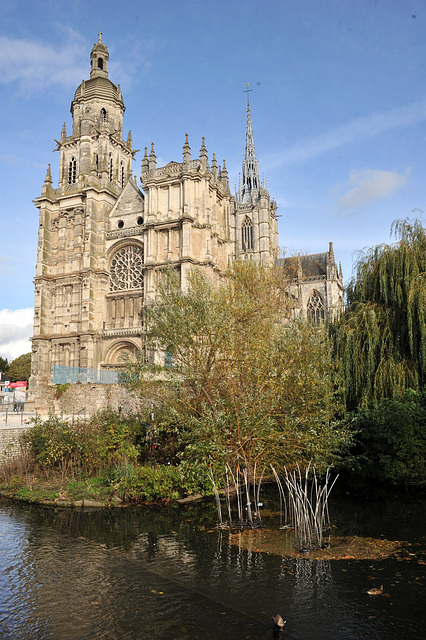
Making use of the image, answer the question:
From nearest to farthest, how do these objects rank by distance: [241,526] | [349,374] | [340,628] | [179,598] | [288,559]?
1. [340,628]
2. [179,598]
3. [288,559]
4. [241,526]
5. [349,374]

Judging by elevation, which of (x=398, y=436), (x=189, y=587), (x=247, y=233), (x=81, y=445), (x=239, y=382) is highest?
(x=247, y=233)

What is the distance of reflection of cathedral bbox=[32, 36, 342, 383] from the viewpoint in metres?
34.2

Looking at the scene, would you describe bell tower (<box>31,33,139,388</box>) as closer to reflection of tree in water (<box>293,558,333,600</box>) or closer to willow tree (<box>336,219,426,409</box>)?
willow tree (<box>336,219,426,409</box>)

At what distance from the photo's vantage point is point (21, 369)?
65.8 metres

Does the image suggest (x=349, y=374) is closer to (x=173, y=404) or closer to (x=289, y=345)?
(x=289, y=345)

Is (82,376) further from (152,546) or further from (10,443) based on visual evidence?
(152,546)

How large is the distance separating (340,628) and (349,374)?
1011 centimetres

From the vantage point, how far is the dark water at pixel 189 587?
6.79m

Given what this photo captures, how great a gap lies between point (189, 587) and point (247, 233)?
172 feet

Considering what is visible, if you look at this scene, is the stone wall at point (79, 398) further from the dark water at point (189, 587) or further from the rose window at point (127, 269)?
the rose window at point (127, 269)

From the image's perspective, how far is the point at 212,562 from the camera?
936cm

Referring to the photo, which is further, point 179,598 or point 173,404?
point 173,404

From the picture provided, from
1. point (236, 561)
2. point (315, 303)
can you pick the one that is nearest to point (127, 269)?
point (315, 303)

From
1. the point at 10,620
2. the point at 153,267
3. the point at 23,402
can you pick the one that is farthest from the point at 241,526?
the point at 153,267
